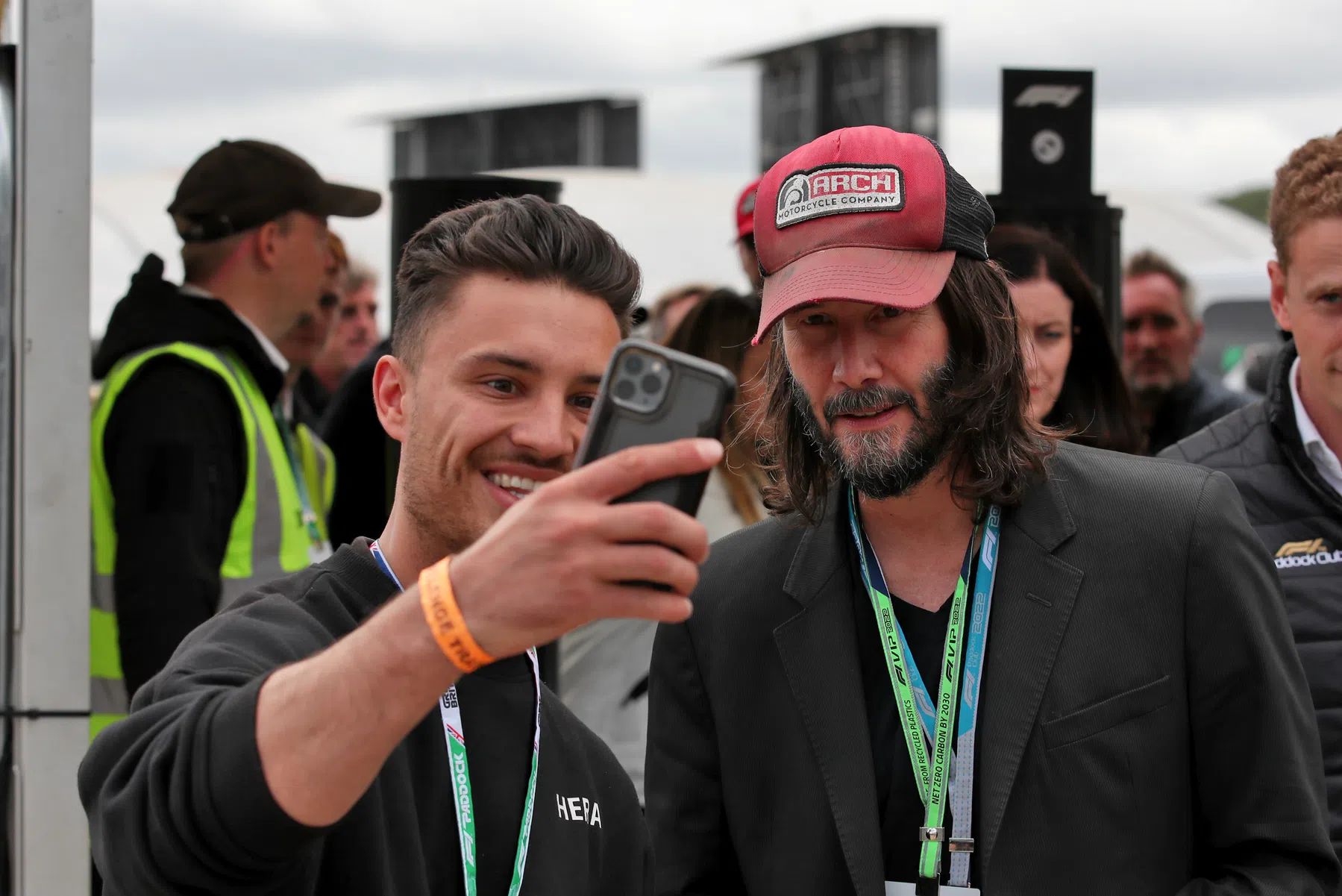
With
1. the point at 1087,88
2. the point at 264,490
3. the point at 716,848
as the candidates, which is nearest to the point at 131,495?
the point at 264,490

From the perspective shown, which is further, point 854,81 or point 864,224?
point 854,81

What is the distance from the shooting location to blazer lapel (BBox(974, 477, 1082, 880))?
1.96 m

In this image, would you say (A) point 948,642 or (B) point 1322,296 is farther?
(B) point 1322,296

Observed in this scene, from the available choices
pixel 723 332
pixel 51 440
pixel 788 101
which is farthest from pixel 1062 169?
pixel 788 101

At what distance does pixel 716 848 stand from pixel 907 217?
3.17 ft

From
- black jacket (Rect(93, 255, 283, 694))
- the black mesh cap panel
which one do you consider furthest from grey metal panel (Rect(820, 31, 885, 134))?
the black mesh cap panel

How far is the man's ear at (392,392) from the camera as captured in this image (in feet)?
6.23

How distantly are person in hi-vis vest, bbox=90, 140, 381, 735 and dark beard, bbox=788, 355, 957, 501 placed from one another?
1890mm

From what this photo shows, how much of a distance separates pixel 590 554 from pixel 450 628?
0.14 metres

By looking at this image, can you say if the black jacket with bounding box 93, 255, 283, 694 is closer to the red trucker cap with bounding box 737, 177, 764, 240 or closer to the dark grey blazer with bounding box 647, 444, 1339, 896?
the dark grey blazer with bounding box 647, 444, 1339, 896

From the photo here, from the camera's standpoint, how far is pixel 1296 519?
2.75m

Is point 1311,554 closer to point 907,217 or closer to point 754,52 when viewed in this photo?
point 907,217

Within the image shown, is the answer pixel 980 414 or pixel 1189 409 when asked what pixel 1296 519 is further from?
pixel 1189 409

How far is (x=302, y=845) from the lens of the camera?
125 centimetres
